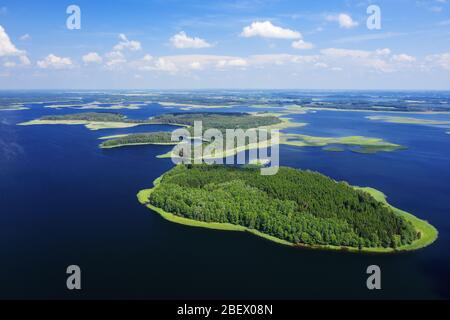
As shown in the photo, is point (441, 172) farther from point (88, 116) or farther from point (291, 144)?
point (88, 116)

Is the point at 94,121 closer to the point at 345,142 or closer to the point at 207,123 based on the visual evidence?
the point at 207,123

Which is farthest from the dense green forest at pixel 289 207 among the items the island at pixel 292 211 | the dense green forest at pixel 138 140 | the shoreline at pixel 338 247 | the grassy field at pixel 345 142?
the dense green forest at pixel 138 140

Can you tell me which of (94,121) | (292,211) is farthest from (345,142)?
(94,121)

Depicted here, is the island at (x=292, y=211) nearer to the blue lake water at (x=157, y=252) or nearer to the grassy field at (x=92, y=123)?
the blue lake water at (x=157, y=252)

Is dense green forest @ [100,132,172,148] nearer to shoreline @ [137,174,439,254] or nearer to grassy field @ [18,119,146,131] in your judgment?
grassy field @ [18,119,146,131]

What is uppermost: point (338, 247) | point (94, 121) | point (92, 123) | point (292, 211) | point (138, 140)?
point (94, 121)

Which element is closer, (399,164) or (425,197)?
(425,197)

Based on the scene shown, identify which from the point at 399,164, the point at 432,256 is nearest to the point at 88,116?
the point at 399,164

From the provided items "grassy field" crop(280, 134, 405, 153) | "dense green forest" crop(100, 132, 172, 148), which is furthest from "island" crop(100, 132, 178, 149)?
"grassy field" crop(280, 134, 405, 153)
